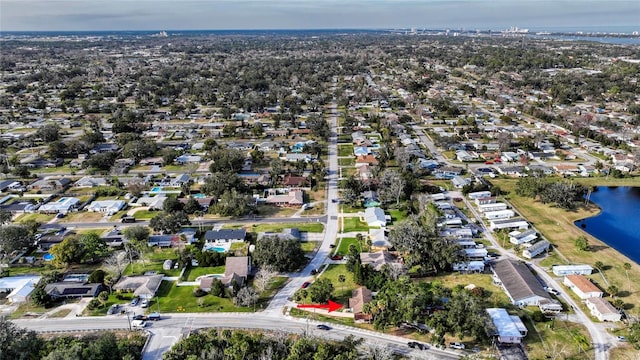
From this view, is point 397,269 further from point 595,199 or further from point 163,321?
point 595,199

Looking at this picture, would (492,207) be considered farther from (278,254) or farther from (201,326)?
(201,326)

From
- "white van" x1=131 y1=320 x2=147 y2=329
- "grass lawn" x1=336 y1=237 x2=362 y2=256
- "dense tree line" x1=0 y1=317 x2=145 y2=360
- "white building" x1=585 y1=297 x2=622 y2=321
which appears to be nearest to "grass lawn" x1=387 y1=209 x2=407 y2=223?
"grass lawn" x1=336 y1=237 x2=362 y2=256

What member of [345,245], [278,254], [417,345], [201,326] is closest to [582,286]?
[417,345]

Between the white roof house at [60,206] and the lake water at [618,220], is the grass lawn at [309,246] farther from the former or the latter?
the lake water at [618,220]

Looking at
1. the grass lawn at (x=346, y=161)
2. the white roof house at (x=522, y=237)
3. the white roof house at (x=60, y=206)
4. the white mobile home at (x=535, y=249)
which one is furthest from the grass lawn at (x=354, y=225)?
the white roof house at (x=60, y=206)

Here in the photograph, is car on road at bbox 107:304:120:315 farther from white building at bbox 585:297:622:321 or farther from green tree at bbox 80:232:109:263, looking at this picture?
white building at bbox 585:297:622:321

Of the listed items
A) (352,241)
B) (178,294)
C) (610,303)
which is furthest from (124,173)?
(610,303)

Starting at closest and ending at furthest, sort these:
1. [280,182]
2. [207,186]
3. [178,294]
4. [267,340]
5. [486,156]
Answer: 1. [267,340]
2. [178,294]
3. [207,186]
4. [280,182]
5. [486,156]
